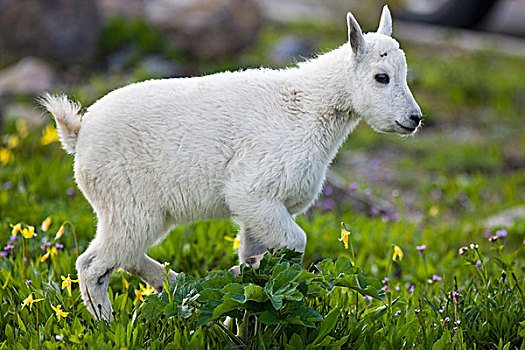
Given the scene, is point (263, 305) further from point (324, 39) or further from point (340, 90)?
point (324, 39)

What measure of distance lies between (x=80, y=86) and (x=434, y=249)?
6.55m

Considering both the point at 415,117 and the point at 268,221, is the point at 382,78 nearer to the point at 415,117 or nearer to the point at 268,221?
Answer: the point at 415,117

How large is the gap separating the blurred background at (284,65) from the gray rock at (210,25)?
0.06 feet

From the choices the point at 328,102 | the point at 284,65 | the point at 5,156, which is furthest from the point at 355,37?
the point at 284,65

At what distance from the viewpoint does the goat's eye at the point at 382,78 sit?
3.93m

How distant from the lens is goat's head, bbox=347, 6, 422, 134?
3.92 metres

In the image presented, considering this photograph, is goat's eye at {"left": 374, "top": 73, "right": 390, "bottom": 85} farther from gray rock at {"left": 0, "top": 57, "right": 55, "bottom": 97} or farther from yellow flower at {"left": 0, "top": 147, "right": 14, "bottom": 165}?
gray rock at {"left": 0, "top": 57, "right": 55, "bottom": 97}

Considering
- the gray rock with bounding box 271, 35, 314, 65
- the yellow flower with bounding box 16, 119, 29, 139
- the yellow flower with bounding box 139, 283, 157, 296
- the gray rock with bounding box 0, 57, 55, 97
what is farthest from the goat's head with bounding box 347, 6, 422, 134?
the gray rock with bounding box 271, 35, 314, 65

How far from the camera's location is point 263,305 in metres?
3.28

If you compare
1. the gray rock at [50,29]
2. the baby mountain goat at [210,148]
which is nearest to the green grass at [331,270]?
the baby mountain goat at [210,148]

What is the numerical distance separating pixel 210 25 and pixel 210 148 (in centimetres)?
859

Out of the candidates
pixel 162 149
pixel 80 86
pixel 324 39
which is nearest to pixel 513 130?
pixel 324 39

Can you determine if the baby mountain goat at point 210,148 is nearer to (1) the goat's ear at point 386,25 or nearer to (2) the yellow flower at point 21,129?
(1) the goat's ear at point 386,25

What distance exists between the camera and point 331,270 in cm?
353
